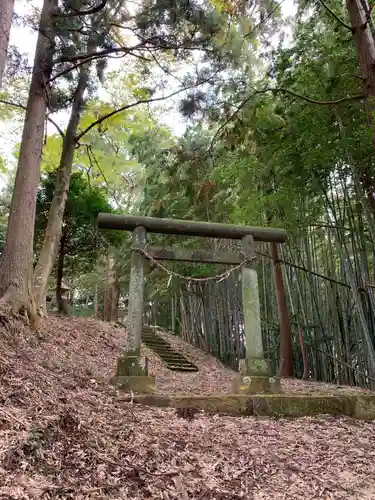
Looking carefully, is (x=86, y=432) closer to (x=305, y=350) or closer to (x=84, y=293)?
(x=305, y=350)

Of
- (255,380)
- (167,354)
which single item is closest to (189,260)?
(255,380)

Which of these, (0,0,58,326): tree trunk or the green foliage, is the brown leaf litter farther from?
the green foliage

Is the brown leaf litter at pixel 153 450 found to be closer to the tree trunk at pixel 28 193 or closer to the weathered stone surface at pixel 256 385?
the weathered stone surface at pixel 256 385

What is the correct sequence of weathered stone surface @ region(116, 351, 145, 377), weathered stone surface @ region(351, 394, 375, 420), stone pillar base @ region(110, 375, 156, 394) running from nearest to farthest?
weathered stone surface @ region(351, 394, 375, 420) < stone pillar base @ region(110, 375, 156, 394) < weathered stone surface @ region(116, 351, 145, 377)

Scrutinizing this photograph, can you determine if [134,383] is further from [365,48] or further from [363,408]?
[365,48]

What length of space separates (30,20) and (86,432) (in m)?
5.51

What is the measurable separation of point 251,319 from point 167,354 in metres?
5.47

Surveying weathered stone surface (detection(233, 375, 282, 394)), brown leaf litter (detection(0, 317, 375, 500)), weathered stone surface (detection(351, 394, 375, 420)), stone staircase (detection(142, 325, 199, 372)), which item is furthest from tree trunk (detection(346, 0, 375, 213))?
stone staircase (detection(142, 325, 199, 372))

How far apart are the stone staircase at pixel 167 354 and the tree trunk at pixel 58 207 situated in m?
4.10

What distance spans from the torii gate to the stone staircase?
4.45m

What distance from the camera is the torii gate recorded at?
13.7 feet

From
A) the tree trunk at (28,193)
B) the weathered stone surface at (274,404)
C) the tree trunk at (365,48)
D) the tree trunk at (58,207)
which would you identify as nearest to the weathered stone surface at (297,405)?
the weathered stone surface at (274,404)

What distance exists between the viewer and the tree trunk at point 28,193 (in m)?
4.63

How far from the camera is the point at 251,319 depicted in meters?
4.73
